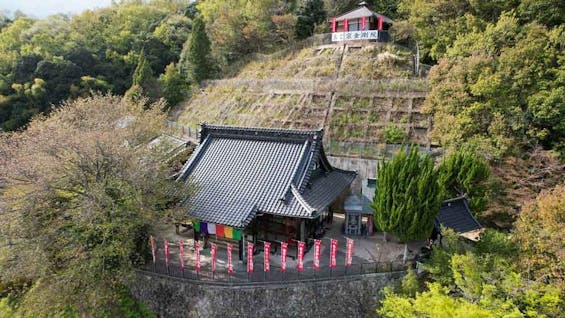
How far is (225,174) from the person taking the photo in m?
19.9

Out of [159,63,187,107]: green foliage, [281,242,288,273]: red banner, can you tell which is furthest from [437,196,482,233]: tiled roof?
[159,63,187,107]: green foliage

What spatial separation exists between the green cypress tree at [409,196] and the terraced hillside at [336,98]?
10955 mm

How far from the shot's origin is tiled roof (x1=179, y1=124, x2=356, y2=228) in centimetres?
1727

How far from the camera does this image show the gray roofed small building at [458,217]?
18.9 meters

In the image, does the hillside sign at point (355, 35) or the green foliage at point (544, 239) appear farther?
the hillside sign at point (355, 35)

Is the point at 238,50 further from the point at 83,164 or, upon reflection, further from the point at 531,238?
the point at 531,238

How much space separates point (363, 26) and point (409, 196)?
2882cm

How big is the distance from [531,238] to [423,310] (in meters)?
6.59

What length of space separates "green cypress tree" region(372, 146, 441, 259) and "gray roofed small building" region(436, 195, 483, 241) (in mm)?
2287

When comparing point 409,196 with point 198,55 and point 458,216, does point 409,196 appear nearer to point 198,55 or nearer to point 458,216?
point 458,216

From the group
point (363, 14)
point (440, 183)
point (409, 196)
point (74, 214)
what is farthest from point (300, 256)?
point (363, 14)

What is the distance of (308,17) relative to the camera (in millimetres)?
45094

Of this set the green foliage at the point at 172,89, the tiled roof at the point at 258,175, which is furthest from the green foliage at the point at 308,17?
the tiled roof at the point at 258,175

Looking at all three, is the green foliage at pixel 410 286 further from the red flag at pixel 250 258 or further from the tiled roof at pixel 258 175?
the red flag at pixel 250 258
